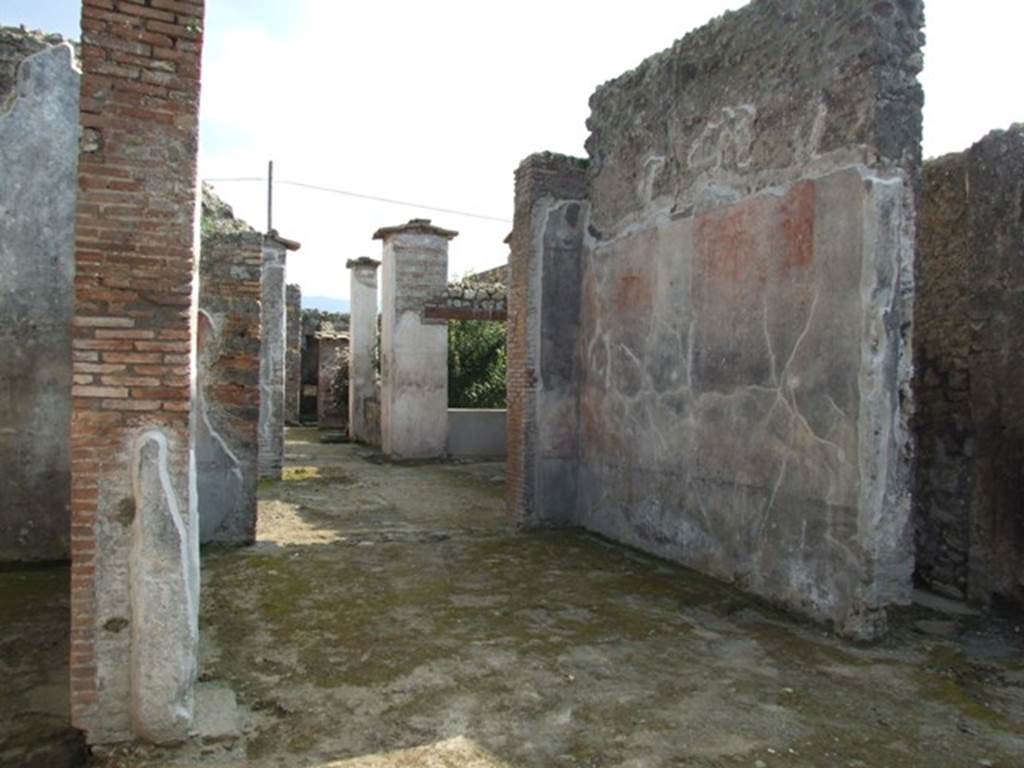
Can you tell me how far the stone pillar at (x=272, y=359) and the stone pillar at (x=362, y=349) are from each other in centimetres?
522

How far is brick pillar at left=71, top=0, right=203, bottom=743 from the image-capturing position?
3105 millimetres

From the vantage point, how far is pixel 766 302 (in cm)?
512

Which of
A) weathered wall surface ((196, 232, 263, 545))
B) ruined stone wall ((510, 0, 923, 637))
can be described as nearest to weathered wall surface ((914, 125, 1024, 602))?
ruined stone wall ((510, 0, 923, 637))

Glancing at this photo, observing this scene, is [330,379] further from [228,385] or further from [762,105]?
[762,105]

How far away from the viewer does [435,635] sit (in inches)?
176

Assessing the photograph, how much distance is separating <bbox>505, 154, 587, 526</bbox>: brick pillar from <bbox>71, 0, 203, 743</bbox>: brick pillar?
4242 mm

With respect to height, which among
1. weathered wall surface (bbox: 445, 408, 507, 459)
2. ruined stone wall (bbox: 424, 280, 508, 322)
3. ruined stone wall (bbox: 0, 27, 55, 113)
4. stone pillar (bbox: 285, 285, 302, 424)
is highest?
ruined stone wall (bbox: 0, 27, 55, 113)

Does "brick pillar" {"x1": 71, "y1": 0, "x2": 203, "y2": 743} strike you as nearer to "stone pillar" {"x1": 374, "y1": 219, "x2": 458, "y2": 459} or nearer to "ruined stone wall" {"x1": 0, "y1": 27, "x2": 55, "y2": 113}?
"ruined stone wall" {"x1": 0, "y1": 27, "x2": 55, "y2": 113}

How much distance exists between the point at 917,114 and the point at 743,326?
5.10 ft

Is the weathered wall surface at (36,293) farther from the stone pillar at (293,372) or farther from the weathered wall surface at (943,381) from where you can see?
the stone pillar at (293,372)

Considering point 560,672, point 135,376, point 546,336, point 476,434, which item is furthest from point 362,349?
point 135,376

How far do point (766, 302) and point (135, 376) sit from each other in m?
3.64

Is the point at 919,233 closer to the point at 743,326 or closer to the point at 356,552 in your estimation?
the point at 743,326

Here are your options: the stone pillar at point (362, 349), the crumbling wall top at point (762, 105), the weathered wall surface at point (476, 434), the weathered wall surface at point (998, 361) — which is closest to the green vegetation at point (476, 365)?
the weathered wall surface at point (476, 434)
